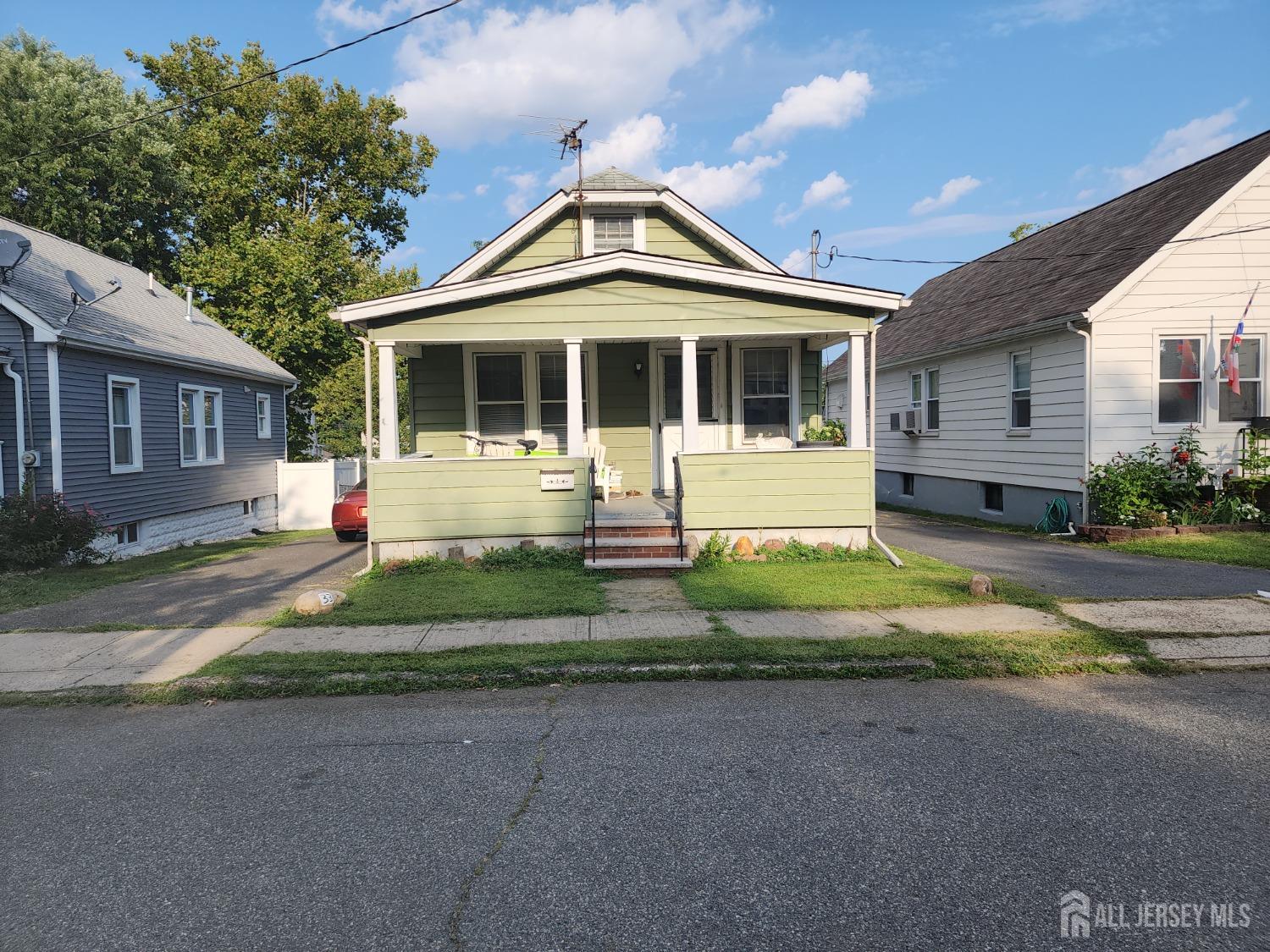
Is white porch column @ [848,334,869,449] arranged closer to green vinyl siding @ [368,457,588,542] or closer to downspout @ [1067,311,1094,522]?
green vinyl siding @ [368,457,588,542]

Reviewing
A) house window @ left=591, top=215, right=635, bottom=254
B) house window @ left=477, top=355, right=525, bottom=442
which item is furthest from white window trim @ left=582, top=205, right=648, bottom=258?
house window @ left=477, top=355, right=525, bottom=442

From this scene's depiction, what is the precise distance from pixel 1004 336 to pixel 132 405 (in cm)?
1668

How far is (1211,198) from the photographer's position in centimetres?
1332

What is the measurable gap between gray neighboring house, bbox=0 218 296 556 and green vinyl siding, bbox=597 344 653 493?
850cm

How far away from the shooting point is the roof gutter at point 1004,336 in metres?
13.4

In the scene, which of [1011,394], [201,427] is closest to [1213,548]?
[1011,394]

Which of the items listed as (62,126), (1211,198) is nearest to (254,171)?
(62,126)

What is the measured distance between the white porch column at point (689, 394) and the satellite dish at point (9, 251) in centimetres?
1026

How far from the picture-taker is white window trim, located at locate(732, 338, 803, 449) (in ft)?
42.4

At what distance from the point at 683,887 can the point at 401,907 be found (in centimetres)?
111

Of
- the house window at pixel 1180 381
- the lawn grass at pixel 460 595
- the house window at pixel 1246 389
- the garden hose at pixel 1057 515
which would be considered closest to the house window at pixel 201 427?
the lawn grass at pixel 460 595

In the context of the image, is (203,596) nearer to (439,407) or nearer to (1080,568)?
(439,407)

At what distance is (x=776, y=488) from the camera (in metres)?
11.0

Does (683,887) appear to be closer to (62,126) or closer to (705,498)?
(705,498)
